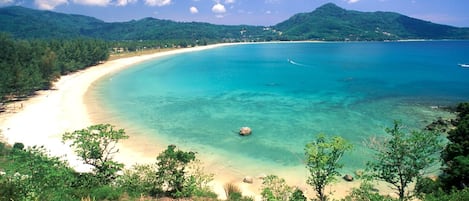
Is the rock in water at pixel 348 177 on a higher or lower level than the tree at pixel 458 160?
lower

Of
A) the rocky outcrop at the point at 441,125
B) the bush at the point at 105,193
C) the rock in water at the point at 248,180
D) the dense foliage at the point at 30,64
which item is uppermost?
the dense foliage at the point at 30,64

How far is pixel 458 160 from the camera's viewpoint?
24469mm

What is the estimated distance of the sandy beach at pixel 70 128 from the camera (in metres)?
33.5

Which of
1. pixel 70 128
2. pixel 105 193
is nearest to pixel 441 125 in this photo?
pixel 105 193

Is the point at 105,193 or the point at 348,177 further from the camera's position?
the point at 348,177

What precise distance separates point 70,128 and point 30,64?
1497 inches

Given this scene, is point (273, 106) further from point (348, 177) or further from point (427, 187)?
point (427, 187)

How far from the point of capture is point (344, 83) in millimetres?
96688

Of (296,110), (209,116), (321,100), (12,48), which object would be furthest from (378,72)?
(12,48)

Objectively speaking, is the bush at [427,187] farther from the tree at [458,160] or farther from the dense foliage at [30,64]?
the dense foliage at [30,64]

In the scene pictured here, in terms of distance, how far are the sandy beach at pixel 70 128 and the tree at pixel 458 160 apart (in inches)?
340

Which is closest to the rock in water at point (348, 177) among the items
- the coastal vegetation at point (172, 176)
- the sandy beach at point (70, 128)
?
the sandy beach at point (70, 128)

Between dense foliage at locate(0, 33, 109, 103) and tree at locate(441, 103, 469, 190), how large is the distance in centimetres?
6935

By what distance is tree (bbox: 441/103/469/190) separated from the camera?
23.8 m
